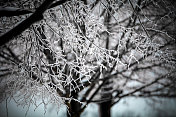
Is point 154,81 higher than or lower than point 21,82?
lower

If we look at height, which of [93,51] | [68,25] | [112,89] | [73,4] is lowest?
[112,89]

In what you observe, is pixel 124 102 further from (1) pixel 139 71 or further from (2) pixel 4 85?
(2) pixel 4 85

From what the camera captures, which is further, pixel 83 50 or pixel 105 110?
pixel 105 110

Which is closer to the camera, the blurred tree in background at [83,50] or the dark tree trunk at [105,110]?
the blurred tree in background at [83,50]

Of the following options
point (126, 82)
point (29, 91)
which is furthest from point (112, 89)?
point (29, 91)

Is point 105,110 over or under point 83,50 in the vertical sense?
under

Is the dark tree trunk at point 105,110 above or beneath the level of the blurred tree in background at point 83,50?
beneath

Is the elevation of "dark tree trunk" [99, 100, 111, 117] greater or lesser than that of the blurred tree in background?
lesser

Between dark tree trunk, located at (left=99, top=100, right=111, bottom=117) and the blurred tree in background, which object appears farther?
dark tree trunk, located at (left=99, top=100, right=111, bottom=117)
